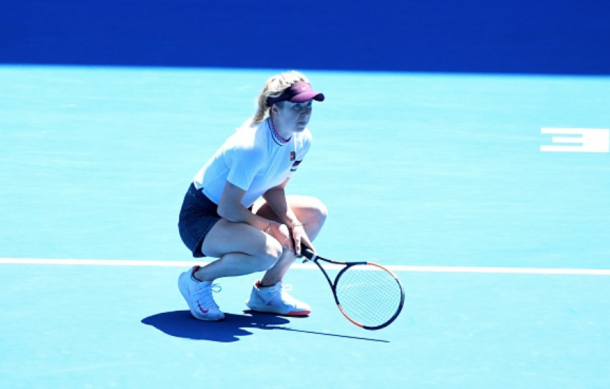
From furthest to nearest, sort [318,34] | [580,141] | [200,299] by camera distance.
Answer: [318,34]
[580,141]
[200,299]

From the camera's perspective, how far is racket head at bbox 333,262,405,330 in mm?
5027

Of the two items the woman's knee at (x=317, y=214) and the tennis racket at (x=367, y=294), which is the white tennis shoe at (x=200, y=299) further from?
the woman's knee at (x=317, y=214)

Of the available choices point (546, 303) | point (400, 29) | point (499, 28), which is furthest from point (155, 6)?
point (546, 303)

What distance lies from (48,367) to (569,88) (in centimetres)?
623

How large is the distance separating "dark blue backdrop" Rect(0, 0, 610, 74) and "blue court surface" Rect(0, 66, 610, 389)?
409 millimetres

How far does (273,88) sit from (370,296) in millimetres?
1066

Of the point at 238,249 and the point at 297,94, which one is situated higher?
the point at 297,94

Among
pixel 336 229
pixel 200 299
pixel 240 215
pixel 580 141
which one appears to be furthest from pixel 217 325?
pixel 580 141

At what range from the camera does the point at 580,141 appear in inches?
326

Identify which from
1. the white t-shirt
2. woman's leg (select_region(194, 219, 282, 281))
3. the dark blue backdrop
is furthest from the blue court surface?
the white t-shirt

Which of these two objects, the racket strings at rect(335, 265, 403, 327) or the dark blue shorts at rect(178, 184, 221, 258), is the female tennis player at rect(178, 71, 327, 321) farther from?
the racket strings at rect(335, 265, 403, 327)

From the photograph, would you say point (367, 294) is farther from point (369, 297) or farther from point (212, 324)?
point (212, 324)

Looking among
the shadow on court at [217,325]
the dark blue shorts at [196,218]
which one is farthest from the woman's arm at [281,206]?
the shadow on court at [217,325]

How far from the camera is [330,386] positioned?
4.49 meters
